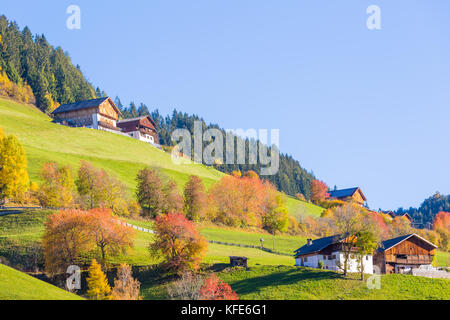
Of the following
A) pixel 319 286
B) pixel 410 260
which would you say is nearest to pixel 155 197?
pixel 410 260

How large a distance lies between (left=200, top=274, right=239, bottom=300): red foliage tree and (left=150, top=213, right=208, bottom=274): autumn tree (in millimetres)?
6535

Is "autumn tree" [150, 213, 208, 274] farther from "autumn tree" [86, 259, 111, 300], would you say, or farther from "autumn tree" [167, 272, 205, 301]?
"autumn tree" [86, 259, 111, 300]

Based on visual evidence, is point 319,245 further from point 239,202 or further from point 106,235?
point 239,202

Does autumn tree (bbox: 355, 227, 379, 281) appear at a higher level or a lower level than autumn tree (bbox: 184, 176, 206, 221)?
lower

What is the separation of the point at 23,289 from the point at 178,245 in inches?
874

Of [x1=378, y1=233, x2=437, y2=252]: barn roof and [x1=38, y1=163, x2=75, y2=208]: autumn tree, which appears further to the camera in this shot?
[x1=38, y1=163, x2=75, y2=208]: autumn tree

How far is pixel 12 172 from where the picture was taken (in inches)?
3145

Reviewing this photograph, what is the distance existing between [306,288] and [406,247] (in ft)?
81.0

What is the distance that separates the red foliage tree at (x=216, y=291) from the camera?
48.0 meters

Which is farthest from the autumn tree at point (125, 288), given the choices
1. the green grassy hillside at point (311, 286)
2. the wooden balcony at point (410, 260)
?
the wooden balcony at point (410, 260)

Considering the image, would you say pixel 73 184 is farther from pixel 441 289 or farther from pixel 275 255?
pixel 441 289

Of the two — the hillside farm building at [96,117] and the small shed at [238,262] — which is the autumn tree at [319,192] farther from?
the small shed at [238,262]

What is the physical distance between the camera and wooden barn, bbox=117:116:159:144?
17338 cm

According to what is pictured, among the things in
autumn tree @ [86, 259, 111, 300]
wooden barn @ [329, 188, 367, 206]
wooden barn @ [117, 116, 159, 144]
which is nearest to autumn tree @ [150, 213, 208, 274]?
autumn tree @ [86, 259, 111, 300]
